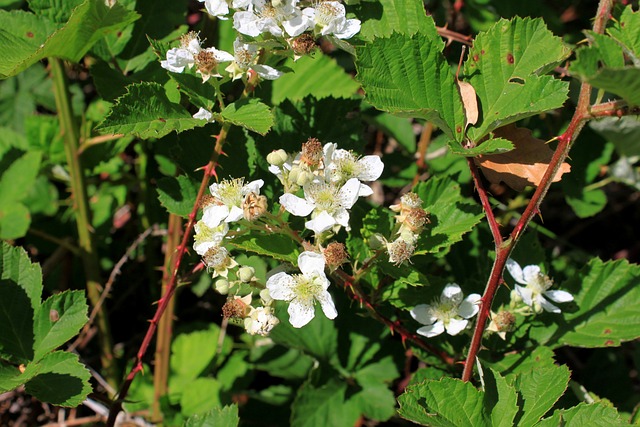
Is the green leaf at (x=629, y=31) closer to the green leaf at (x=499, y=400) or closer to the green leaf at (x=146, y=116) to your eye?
the green leaf at (x=499, y=400)

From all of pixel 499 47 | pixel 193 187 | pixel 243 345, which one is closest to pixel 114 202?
pixel 243 345

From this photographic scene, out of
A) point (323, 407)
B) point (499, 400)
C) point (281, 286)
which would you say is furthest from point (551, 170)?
point (323, 407)

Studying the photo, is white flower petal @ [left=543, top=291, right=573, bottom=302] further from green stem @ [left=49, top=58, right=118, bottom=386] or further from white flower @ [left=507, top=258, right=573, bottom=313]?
green stem @ [left=49, top=58, right=118, bottom=386]

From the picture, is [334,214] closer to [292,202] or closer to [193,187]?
[292,202]

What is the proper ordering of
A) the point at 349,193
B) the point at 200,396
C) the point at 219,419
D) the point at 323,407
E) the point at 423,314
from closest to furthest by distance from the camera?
the point at 349,193
the point at 219,419
the point at 423,314
the point at 323,407
the point at 200,396

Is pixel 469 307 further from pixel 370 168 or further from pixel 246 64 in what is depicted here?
pixel 246 64

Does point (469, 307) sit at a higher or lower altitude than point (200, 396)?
higher
